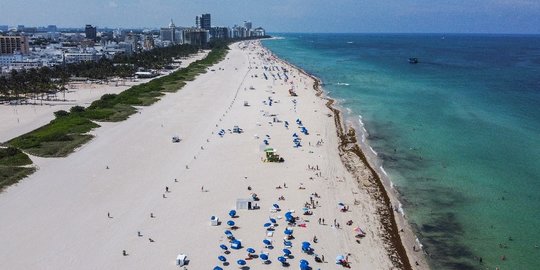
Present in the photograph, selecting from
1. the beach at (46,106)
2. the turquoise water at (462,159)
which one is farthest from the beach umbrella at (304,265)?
the beach at (46,106)

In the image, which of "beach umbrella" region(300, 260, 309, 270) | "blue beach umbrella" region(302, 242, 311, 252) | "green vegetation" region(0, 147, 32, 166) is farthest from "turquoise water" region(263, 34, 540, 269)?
"green vegetation" region(0, 147, 32, 166)

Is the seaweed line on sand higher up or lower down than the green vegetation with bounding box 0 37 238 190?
lower down

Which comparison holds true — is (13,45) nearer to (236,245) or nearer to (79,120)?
(79,120)

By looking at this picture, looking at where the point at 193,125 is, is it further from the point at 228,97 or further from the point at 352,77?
the point at 352,77

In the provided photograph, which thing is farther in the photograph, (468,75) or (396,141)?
(468,75)

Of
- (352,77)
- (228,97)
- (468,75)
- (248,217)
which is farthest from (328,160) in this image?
(468,75)

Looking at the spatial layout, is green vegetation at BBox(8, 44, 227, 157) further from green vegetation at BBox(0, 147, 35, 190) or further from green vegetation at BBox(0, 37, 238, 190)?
green vegetation at BBox(0, 147, 35, 190)
